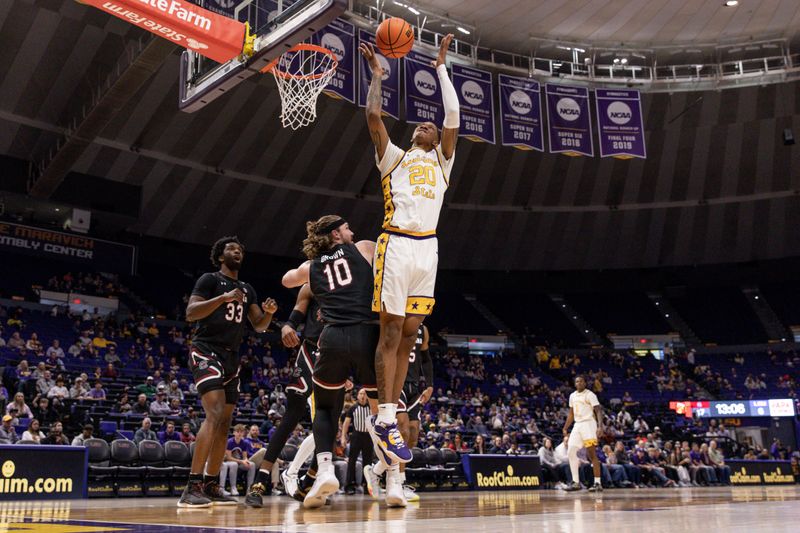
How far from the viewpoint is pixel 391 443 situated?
14.9 ft

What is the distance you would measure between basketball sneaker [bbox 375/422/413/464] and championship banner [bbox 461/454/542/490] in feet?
29.8

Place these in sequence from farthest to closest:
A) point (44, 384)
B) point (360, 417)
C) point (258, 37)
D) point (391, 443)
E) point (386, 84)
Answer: point (386, 84), point (44, 384), point (258, 37), point (360, 417), point (391, 443)

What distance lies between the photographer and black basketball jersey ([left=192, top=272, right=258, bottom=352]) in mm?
5766

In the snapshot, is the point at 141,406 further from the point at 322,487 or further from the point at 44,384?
the point at 322,487

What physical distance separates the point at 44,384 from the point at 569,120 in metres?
15.3

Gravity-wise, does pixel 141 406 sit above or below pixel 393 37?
below

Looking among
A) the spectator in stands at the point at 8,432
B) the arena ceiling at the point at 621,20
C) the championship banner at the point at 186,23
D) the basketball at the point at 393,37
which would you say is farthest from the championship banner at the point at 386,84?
the basketball at the point at 393,37

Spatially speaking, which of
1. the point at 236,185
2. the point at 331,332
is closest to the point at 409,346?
the point at 331,332

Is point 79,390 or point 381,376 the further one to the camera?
point 79,390

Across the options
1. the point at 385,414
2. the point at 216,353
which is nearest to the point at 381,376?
the point at 385,414

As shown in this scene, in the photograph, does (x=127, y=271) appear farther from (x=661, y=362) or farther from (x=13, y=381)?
(x=661, y=362)

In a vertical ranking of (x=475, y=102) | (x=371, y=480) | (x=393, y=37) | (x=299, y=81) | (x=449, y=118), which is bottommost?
(x=371, y=480)

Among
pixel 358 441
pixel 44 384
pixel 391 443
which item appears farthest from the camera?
pixel 44 384

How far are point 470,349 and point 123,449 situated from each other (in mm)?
24854
